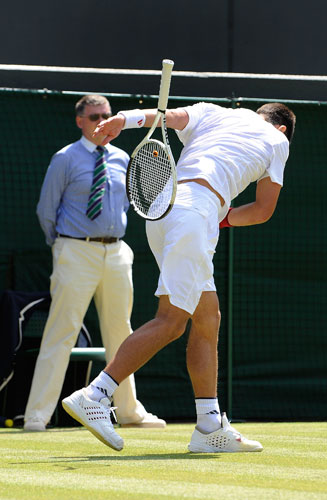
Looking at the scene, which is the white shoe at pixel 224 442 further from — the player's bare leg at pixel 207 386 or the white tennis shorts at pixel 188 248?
the white tennis shorts at pixel 188 248

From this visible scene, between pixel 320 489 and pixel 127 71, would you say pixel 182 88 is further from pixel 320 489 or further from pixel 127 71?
pixel 320 489

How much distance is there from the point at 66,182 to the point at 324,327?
103 inches

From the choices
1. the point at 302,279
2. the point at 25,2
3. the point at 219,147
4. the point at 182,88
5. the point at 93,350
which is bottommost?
the point at 93,350

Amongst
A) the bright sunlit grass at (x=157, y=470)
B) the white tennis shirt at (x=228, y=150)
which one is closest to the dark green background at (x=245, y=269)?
the bright sunlit grass at (x=157, y=470)

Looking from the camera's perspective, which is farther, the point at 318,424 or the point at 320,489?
the point at 318,424

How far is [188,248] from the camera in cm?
480

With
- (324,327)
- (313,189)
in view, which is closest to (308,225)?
(313,189)

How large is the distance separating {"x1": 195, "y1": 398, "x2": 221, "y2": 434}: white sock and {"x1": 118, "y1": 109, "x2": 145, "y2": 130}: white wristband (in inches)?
51.2

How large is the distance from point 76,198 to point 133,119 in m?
2.88

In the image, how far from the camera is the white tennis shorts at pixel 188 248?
479 cm

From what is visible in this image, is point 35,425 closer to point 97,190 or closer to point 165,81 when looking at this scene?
point 97,190

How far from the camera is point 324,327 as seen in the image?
347 inches

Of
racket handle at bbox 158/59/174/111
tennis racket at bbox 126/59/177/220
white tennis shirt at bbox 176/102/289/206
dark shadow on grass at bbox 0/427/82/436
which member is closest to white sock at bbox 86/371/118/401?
tennis racket at bbox 126/59/177/220

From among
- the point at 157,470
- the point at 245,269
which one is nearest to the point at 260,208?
the point at 157,470
